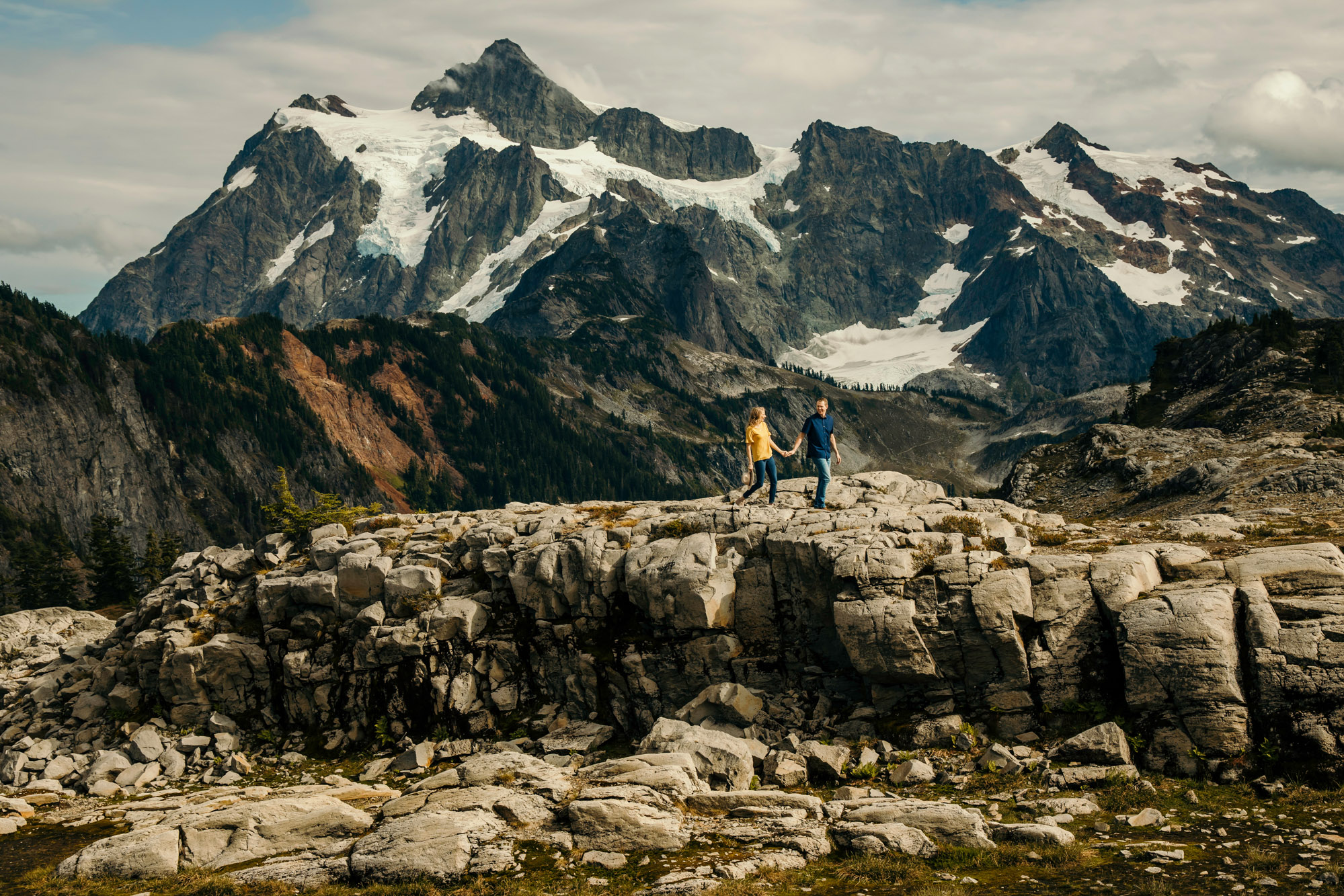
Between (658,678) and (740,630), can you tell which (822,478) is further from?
(658,678)

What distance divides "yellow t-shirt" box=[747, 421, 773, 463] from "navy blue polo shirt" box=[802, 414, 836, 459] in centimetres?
173

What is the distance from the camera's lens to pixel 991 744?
29.2 metres

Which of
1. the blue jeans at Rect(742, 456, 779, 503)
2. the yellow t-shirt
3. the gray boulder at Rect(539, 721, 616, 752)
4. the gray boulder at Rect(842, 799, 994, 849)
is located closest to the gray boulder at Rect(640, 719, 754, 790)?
the gray boulder at Rect(842, 799, 994, 849)

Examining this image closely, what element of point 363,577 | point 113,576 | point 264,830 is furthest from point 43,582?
point 264,830

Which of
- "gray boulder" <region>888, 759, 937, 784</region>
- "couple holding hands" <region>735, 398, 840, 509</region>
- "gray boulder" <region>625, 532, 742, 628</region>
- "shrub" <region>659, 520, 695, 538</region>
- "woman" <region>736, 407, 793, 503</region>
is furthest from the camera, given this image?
"shrub" <region>659, 520, 695, 538</region>

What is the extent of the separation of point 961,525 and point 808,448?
7.33 m

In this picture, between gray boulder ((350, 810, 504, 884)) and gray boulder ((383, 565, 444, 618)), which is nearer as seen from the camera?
gray boulder ((350, 810, 504, 884))

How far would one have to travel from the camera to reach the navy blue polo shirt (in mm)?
38188

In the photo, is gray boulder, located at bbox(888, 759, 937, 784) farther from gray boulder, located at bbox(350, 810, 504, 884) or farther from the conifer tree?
the conifer tree

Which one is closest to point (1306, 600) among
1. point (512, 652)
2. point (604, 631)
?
point (604, 631)

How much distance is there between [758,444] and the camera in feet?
130

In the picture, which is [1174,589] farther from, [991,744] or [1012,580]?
[991,744]

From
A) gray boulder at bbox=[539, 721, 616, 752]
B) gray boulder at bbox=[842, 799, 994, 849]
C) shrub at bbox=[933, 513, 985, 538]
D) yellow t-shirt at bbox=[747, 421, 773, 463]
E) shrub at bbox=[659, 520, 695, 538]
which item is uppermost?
yellow t-shirt at bbox=[747, 421, 773, 463]

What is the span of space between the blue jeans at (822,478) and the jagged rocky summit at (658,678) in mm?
832
